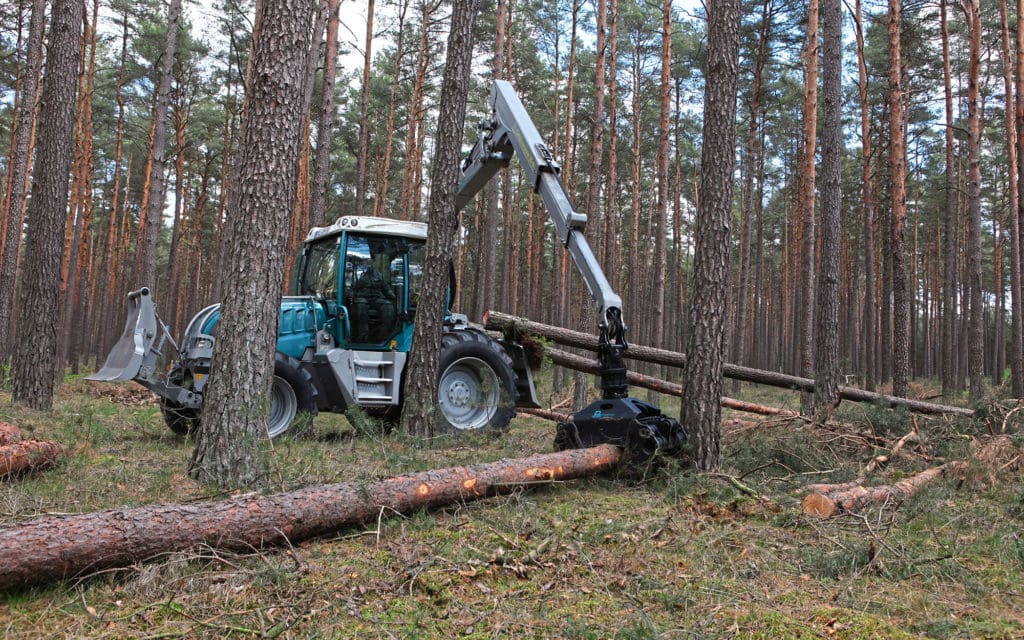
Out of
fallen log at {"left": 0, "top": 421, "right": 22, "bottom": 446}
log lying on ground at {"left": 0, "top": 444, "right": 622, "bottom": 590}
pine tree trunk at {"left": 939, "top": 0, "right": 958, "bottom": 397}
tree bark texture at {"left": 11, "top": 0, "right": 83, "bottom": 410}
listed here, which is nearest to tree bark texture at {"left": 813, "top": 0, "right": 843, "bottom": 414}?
log lying on ground at {"left": 0, "top": 444, "right": 622, "bottom": 590}

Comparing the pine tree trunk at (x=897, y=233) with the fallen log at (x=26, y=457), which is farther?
the pine tree trunk at (x=897, y=233)

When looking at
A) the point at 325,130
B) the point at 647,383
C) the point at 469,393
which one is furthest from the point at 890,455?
the point at 325,130

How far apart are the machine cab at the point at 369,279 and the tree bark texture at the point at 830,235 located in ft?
19.2

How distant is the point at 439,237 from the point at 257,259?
9.89 feet

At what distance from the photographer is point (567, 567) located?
150 inches

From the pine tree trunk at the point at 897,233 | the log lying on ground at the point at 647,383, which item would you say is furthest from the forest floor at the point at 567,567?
the pine tree trunk at the point at 897,233

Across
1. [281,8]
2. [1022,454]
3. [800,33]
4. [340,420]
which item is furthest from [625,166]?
[281,8]

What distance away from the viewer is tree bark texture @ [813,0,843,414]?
382 inches

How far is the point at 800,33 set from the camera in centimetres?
1831

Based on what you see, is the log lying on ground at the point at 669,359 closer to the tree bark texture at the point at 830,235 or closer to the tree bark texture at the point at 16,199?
the tree bark texture at the point at 830,235

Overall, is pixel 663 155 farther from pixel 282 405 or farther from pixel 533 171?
pixel 282 405

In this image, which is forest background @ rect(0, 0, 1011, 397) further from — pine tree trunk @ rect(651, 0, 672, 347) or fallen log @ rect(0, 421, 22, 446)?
fallen log @ rect(0, 421, 22, 446)

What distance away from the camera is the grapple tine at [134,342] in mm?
7055

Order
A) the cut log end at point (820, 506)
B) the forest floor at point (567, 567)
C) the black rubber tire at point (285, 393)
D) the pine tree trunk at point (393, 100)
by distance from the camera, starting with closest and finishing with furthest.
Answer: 1. the forest floor at point (567, 567)
2. the cut log end at point (820, 506)
3. the black rubber tire at point (285, 393)
4. the pine tree trunk at point (393, 100)
